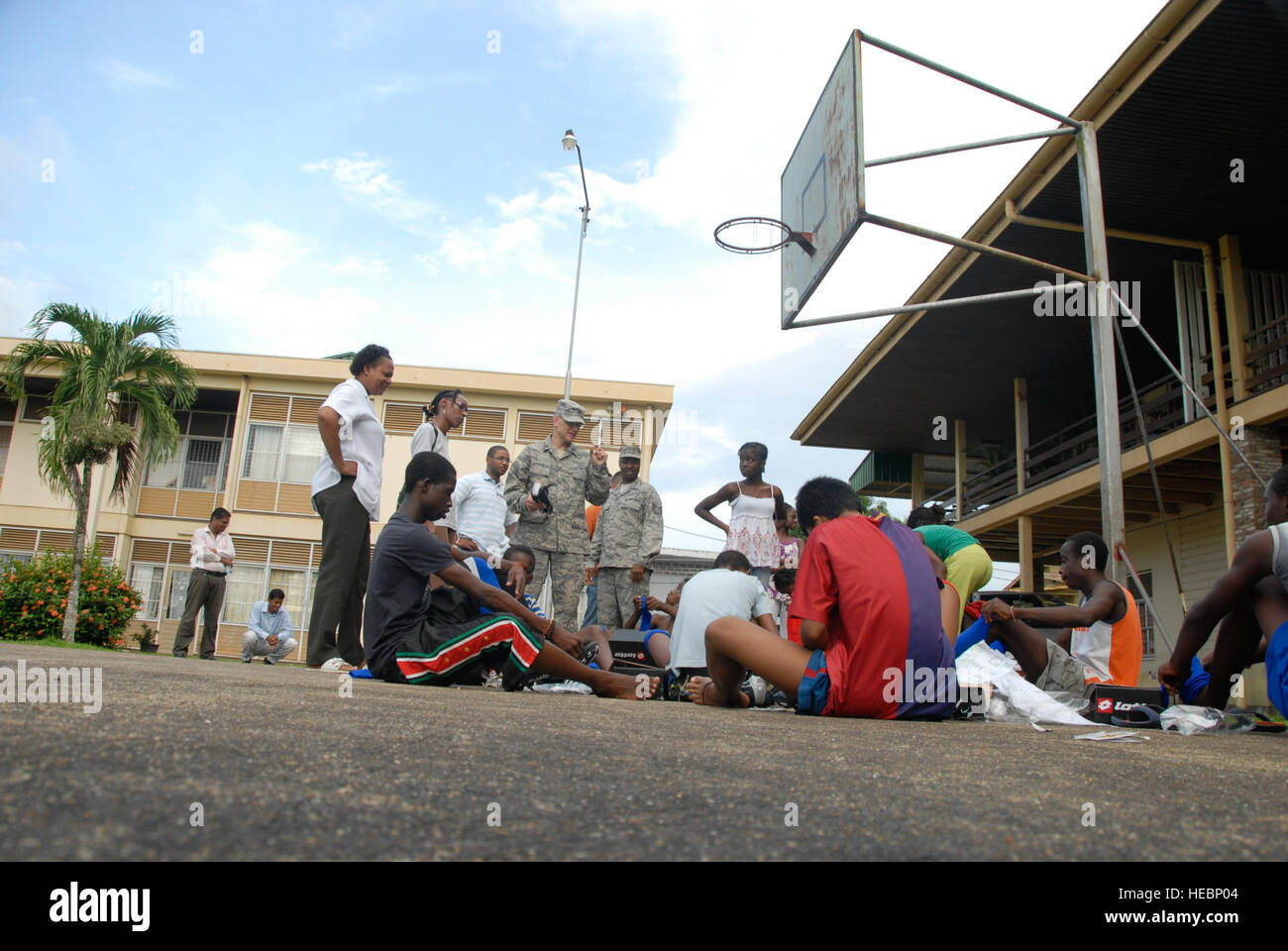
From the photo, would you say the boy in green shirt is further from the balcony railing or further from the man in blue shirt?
the man in blue shirt

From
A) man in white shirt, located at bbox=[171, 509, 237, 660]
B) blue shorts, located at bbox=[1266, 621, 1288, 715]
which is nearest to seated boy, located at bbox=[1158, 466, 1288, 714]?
blue shorts, located at bbox=[1266, 621, 1288, 715]

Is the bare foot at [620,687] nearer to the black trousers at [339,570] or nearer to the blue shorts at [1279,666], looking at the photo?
the black trousers at [339,570]

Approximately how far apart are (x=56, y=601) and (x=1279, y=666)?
14.1 meters

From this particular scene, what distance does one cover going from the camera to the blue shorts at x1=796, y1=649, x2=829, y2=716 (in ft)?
10.3

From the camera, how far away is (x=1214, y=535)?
12.1m

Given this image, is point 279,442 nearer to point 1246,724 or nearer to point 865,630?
point 865,630

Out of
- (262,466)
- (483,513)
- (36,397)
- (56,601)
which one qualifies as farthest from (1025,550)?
(36,397)

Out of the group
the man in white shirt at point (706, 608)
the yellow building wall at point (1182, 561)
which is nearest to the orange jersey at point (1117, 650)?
the man in white shirt at point (706, 608)

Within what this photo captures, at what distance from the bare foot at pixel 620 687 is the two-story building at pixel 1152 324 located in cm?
581

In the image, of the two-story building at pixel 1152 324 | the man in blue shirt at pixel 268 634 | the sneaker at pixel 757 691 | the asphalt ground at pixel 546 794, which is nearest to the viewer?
the asphalt ground at pixel 546 794

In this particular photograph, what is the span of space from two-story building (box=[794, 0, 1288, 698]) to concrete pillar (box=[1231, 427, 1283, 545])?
0.02 meters

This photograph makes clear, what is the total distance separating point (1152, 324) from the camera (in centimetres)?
1280

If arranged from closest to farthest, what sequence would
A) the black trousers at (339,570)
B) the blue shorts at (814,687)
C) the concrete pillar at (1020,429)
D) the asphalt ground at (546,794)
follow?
the asphalt ground at (546,794), the blue shorts at (814,687), the black trousers at (339,570), the concrete pillar at (1020,429)

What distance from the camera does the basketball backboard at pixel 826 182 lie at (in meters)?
7.55
